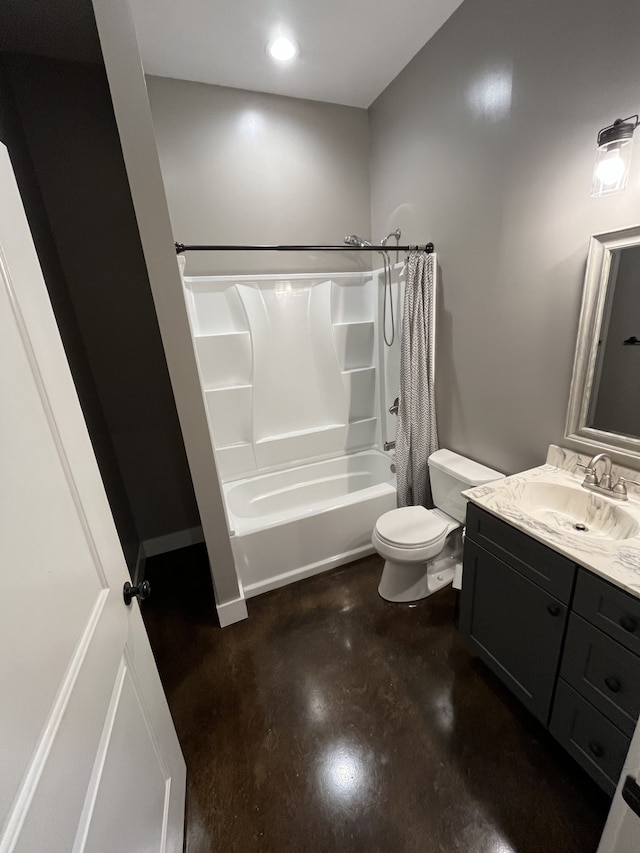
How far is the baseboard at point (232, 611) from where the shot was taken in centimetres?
182

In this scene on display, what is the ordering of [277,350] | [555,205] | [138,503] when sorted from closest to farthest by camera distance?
[555,205] → [138,503] → [277,350]

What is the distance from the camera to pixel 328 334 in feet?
8.82

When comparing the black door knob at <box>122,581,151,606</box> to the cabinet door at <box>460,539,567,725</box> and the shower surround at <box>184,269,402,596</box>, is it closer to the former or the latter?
the shower surround at <box>184,269,402,596</box>

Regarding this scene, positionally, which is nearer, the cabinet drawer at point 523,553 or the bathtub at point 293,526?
the cabinet drawer at point 523,553

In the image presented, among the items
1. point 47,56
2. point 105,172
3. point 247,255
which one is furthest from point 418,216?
point 47,56

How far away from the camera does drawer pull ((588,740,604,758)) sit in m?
1.04

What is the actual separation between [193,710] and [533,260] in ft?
8.08

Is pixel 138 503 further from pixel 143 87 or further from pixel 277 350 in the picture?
pixel 143 87

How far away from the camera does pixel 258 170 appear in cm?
229

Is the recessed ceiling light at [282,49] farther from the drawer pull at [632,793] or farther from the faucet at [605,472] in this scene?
the drawer pull at [632,793]

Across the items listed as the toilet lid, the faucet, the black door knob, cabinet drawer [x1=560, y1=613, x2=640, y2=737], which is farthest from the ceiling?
cabinet drawer [x1=560, y1=613, x2=640, y2=737]

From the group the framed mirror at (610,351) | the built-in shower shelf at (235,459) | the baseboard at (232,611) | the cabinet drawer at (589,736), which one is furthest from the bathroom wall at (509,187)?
the baseboard at (232,611)

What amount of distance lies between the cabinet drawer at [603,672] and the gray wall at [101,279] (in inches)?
82.7

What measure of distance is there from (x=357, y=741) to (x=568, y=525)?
1.16 meters
